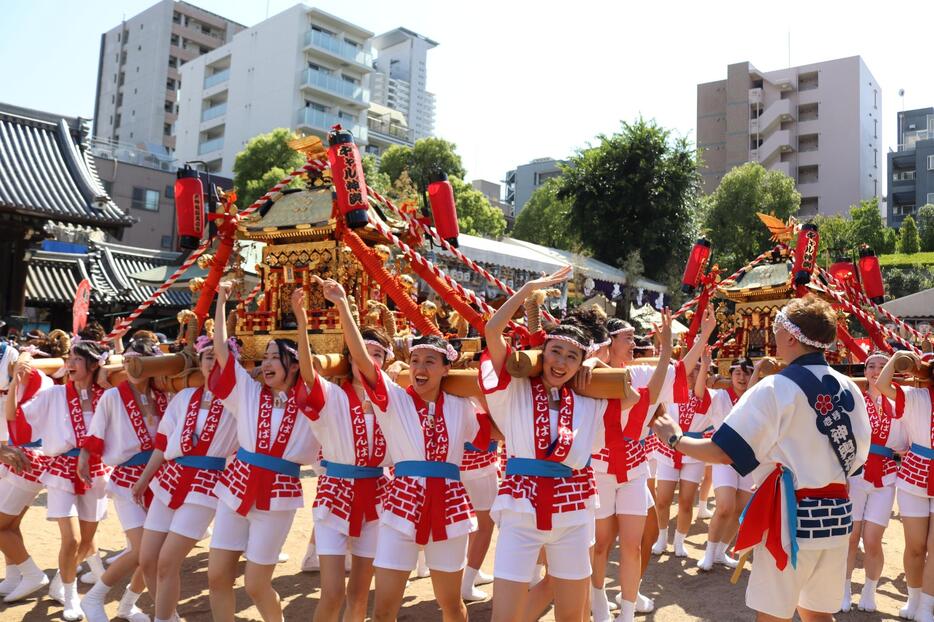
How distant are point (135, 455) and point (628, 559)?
3467 mm

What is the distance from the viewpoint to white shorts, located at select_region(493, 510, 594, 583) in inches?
139

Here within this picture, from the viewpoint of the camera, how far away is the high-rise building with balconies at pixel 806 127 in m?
41.8

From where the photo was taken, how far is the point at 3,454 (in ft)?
17.1

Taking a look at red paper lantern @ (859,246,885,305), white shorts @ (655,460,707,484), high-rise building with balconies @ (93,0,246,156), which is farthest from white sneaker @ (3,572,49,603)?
high-rise building with balconies @ (93,0,246,156)

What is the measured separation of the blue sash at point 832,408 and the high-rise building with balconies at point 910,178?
45916 mm

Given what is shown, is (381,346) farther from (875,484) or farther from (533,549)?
(875,484)

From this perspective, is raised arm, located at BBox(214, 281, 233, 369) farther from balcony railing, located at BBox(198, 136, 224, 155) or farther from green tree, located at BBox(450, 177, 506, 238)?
balcony railing, located at BBox(198, 136, 224, 155)

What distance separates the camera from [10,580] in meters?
5.50

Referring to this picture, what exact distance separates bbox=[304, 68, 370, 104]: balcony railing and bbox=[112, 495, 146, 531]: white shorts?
36008mm

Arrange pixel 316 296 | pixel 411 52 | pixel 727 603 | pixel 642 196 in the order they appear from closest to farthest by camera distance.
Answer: pixel 727 603 < pixel 316 296 < pixel 642 196 < pixel 411 52

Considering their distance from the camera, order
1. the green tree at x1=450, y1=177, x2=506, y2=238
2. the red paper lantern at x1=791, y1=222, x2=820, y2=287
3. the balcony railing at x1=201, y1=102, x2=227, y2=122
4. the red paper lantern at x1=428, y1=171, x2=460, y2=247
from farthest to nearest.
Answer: the balcony railing at x1=201, y1=102, x2=227, y2=122, the green tree at x1=450, y1=177, x2=506, y2=238, the red paper lantern at x1=791, y1=222, x2=820, y2=287, the red paper lantern at x1=428, y1=171, x2=460, y2=247

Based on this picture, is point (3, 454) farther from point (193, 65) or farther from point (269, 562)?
point (193, 65)

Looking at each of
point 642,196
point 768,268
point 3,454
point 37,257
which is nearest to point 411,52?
point 642,196

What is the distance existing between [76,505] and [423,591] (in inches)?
106
